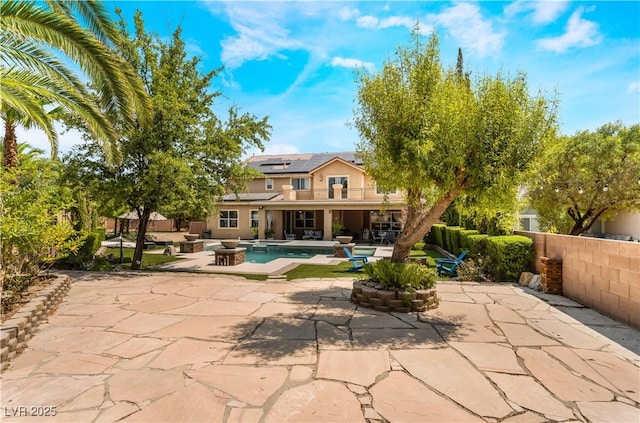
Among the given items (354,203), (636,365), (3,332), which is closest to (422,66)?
(636,365)

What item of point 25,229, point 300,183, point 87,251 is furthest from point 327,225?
point 25,229

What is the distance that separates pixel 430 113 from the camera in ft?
21.1

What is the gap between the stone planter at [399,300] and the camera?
6.93 metres

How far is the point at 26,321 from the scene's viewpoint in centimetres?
535

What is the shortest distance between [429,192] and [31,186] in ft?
33.0

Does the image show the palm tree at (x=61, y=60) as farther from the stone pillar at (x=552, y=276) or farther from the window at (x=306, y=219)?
the window at (x=306, y=219)

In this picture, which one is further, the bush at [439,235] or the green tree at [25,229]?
the bush at [439,235]

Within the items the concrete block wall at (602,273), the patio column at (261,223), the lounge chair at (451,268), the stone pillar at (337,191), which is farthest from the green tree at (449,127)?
the patio column at (261,223)

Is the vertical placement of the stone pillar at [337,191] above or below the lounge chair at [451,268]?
above

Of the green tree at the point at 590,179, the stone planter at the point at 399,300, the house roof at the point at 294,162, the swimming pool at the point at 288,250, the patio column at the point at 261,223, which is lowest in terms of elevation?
the swimming pool at the point at 288,250

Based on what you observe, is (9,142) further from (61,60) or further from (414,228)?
(414,228)

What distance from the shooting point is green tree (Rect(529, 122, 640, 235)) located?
1216 cm

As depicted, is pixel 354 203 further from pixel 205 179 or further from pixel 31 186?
pixel 31 186

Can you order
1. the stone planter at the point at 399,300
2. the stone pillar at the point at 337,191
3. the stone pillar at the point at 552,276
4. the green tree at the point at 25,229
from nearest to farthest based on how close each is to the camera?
the green tree at the point at 25,229, the stone planter at the point at 399,300, the stone pillar at the point at 552,276, the stone pillar at the point at 337,191
